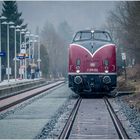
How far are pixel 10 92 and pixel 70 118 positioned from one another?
19833 millimetres

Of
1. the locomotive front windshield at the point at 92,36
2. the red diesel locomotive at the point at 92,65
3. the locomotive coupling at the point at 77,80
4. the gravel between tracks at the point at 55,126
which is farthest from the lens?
the locomotive front windshield at the point at 92,36

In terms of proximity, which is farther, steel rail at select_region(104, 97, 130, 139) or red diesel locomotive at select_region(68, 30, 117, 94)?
red diesel locomotive at select_region(68, 30, 117, 94)

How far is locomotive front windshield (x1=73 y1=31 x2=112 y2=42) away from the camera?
34188mm

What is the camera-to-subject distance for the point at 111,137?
15523 millimetres

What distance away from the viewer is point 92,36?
3431 centimetres

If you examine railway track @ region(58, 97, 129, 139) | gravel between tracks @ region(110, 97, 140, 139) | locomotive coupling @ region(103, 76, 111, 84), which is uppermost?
locomotive coupling @ region(103, 76, 111, 84)

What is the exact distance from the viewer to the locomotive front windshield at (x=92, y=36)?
34188mm

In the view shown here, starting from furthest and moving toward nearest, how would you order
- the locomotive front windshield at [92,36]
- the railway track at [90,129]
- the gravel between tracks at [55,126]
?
the locomotive front windshield at [92,36] → the gravel between tracks at [55,126] → the railway track at [90,129]

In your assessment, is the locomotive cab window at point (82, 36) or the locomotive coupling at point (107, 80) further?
the locomotive cab window at point (82, 36)

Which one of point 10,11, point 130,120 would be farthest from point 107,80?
point 10,11

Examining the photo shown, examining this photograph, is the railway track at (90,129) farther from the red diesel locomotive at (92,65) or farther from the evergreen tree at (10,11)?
the evergreen tree at (10,11)

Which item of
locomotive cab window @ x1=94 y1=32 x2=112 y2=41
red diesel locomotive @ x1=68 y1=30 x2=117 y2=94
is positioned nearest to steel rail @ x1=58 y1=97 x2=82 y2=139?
red diesel locomotive @ x1=68 y1=30 x2=117 y2=94

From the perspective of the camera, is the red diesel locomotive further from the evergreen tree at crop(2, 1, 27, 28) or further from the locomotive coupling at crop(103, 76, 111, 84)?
the evergreen tree at crop(2, 1, 27, 28)

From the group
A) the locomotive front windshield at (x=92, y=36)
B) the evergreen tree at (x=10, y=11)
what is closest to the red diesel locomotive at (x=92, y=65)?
the locomotive front windshield at (x=92, y=36)
